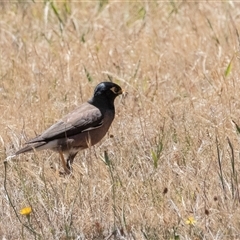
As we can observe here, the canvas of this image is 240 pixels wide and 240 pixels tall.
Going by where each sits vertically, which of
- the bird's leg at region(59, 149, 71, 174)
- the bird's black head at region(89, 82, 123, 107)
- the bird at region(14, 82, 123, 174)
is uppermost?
the bird's black head at region(89, 82, 123, 107)

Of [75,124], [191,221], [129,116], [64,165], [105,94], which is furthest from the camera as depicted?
[129,116]

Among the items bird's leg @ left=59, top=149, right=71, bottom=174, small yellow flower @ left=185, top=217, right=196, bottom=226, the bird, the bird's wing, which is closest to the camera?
small yellow flower @ left=185, top=217, right=196, bottom=226

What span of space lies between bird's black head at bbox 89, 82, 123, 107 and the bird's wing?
17 centimetres

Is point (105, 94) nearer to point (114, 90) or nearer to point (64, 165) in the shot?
point (114, 90)

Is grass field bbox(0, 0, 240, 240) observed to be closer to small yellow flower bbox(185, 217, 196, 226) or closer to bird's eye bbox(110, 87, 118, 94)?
small yellow flower bbox(185, 217, 196, 226)

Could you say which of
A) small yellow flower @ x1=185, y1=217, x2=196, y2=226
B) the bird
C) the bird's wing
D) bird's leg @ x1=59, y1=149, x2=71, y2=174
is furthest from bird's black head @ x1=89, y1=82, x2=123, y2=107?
small yellow flower @ x1=185, y1=217, x2=196, y2=226

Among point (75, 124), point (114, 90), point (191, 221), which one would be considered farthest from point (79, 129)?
point (191, 221)

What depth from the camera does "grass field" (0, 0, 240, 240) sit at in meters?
5.21

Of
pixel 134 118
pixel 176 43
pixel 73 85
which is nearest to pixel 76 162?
pixel 134 118

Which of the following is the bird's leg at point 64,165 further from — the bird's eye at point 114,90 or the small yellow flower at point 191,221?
the small yellow flower at point 191,221

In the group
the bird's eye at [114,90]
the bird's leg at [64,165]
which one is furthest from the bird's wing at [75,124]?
the bird's eye at [114,90]

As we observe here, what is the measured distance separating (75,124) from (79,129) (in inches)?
1.8

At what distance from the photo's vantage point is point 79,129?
21.3 ft

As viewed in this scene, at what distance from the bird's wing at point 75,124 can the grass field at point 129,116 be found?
17 cm
